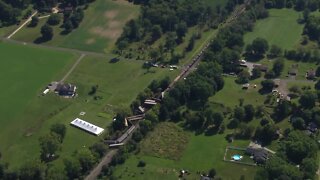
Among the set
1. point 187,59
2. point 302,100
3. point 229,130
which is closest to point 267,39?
point 187,59

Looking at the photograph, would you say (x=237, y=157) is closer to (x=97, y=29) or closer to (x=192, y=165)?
(x=192, y=165)

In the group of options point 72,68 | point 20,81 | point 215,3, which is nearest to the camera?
point 20,81

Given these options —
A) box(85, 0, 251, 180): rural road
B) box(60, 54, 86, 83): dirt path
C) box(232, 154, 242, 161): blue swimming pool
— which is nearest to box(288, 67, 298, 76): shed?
box(85, 0, 251, 180): rural road

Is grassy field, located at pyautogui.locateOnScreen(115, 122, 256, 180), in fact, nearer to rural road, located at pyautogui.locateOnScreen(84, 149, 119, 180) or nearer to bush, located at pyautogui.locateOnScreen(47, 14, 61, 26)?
rural road, located at pyautogui.locateOnScreen(84, 149, 119, 180)

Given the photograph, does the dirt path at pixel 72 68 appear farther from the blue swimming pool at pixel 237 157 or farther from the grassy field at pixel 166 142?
the blue swimming pool at pixel 237 157

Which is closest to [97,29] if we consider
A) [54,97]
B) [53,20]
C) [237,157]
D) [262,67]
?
[53,20]

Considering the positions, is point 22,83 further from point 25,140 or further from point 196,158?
point 196,158

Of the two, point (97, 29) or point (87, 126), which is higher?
point (97, 29)
